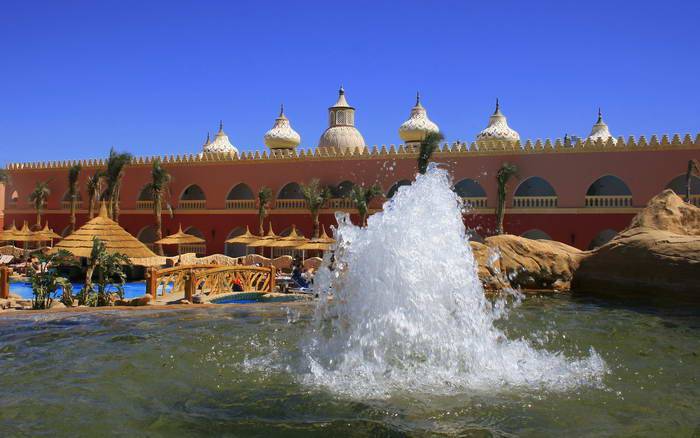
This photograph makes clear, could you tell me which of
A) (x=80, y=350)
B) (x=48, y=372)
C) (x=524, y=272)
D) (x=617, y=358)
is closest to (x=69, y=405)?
(x=48, y=372)

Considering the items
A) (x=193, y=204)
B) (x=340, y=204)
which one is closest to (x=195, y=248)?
(x=193, y=204)

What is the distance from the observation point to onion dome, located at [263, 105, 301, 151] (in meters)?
33.6

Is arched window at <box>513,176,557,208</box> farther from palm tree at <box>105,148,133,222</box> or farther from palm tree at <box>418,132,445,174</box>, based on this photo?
palm tree at <box>105,148,133,222</box>

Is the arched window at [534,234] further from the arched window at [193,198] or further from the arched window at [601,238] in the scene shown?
the arched window at [193,198]

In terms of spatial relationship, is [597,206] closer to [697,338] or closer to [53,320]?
[697,338]

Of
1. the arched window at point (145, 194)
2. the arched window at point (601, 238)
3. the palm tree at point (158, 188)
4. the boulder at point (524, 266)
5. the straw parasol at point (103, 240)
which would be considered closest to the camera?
the straw parasol at point (103, 240)

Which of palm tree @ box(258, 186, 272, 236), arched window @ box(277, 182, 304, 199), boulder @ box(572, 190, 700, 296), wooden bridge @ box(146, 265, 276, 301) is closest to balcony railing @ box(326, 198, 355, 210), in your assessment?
arched window @ box(277, 182, 304, 199)

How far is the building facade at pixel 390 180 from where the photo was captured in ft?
76.1

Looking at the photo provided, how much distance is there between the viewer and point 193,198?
3044 cm

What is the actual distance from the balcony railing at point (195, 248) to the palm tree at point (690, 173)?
19.2 m

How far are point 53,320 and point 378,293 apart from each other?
6068 mm

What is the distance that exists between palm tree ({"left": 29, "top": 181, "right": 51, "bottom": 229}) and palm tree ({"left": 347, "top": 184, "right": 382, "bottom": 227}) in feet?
53.9

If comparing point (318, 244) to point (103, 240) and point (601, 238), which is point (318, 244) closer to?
point (103, 240)

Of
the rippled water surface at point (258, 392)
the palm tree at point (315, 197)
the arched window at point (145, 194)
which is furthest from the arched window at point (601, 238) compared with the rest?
the arched window at point (145, 194)
